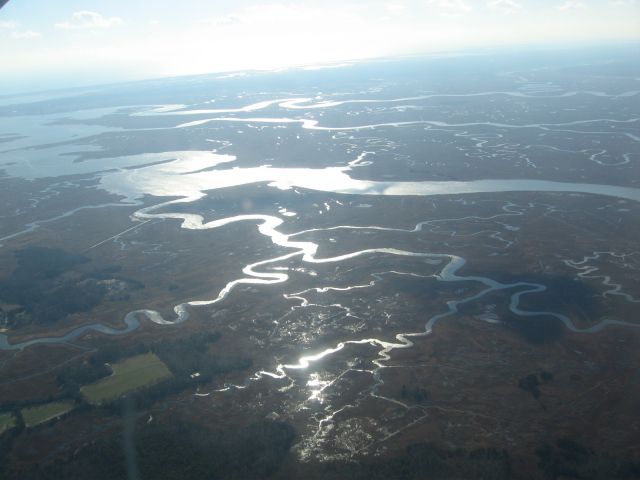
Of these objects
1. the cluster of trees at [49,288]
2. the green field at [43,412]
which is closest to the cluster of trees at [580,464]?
the green field at [43,412]

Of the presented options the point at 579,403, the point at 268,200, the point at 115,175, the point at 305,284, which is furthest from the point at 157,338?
the point at 115,175

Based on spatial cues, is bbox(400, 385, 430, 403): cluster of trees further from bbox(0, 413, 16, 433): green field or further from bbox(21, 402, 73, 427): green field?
bbox(0, 413, 16, 433): green field

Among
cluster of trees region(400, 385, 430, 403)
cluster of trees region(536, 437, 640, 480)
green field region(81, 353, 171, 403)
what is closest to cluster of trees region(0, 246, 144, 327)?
green field region(81, 353, 171, 403)

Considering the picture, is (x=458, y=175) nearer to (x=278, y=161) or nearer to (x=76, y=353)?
(x=278, y=161)

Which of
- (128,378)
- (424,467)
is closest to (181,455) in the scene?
(128,378)

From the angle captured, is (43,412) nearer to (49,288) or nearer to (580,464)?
(49,288)

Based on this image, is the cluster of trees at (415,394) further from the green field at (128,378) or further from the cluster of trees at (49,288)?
the cluster of trees at (49,288)
